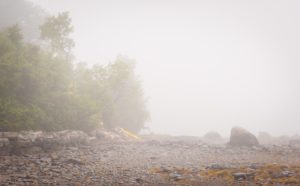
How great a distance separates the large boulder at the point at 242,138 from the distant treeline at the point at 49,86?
19.0m

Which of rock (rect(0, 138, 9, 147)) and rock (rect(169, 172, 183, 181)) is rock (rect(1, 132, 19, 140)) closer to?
rock (rect(0, 138, 9, 147))

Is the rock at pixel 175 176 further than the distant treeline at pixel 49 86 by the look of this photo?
No

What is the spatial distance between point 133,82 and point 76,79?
1474 cm

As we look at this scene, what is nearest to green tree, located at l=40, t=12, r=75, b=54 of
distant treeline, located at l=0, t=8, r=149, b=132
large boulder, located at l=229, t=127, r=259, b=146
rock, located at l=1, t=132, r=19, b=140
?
distant treeline, located at l=0, t=8, r=149, b=132

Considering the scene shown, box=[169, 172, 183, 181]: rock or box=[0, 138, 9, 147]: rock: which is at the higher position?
box=[0, 138, 9, 147]: rock

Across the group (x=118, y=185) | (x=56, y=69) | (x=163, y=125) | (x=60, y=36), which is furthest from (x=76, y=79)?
(x=163, y=125)

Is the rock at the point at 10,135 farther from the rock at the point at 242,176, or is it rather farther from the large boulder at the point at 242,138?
the large boulder at the point at 242,138

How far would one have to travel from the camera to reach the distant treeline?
19062 millimetres

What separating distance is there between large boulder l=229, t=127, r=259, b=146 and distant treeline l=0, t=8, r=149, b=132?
19.0m

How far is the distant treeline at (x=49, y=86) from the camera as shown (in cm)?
1906

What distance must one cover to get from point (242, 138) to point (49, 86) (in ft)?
84.4

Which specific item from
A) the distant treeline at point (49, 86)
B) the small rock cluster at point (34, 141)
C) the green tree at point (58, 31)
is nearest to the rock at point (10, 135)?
the small rock cluster at point (34, 141)

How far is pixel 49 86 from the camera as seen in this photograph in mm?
23828

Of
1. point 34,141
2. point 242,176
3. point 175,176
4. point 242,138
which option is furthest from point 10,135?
point 242,138
